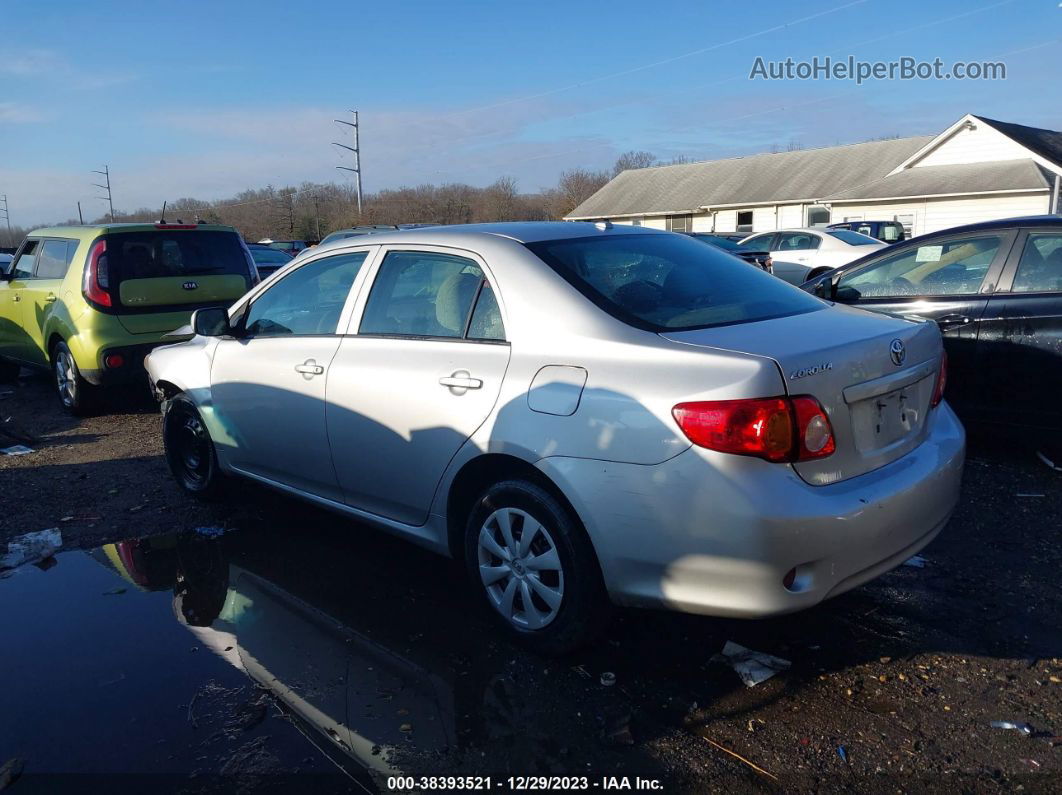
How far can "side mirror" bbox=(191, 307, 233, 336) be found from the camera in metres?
4.97

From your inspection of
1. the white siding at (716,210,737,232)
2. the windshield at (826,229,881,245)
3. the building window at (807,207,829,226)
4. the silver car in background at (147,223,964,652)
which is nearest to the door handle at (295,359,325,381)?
the silver car in background at (147,223,964,652)

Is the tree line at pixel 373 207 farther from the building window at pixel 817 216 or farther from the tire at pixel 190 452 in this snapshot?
the tire at pixel 190 452

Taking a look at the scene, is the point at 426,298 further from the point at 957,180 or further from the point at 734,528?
the point at 957,180

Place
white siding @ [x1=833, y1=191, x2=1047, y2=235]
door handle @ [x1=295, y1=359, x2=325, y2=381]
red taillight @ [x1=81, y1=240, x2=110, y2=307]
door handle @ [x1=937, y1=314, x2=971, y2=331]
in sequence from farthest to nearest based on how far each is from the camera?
1. white siding @ [x1=833, y1=191, x2=1047, y2=235]
2. red taillight @ [x1=81, y1=240, x2=110, y2=307]
3. door handle @ [x1=937, y1=314, x2=971, y2=331]
4. door handle @ [x1=295, y1=359, x2=325, y2=381]

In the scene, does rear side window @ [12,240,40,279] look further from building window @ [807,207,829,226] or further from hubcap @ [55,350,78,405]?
building window @ [807,207,829,226]

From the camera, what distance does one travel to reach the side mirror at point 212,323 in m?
4.97

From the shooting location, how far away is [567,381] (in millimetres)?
3156

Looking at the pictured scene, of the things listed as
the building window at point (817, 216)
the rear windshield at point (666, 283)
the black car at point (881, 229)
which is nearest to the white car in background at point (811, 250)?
the black car at point (881, 229)

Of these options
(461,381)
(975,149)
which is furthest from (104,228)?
(975,149)

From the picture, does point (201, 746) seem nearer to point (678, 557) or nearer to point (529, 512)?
point (529, 512)

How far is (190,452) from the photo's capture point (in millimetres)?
5598

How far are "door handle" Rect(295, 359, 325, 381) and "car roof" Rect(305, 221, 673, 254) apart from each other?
2.19ft

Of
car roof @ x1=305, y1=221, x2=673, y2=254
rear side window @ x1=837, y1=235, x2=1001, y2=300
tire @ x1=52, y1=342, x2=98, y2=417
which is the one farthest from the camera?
tire @ x1=52, y1=342, x2=98, y2=417

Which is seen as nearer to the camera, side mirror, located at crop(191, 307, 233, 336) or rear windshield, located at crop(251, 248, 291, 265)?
side mirror, located at crop(191, 307, 233, 336)
